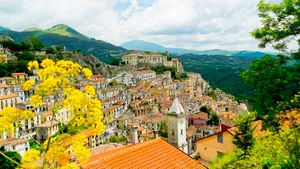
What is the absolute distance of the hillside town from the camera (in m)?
21.2

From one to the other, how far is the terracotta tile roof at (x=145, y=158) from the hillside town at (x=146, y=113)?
166mm

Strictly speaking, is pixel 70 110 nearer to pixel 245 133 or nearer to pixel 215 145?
pixel 245 133

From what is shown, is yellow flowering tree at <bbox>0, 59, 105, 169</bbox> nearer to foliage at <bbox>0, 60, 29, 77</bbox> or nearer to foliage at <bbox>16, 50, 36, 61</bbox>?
foliage at <bbox>0, 60, 29, 77</bbox>

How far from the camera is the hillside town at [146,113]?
21250 millimetres

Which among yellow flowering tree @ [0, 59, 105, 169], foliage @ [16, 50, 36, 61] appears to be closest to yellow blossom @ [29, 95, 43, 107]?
yellow flowering tree @ [0, 59, 105, 169]

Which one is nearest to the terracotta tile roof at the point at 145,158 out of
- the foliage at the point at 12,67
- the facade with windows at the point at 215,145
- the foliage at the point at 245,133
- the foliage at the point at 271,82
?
the foliage at the point at 271,82

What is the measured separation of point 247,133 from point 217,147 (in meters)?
6.25

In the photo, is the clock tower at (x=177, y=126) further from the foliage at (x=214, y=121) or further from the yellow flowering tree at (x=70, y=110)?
the foliage at (x=214, y=121)

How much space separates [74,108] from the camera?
5578 millimetres

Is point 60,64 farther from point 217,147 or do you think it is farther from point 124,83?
point 124,83

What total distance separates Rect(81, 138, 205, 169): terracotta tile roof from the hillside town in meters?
0.17

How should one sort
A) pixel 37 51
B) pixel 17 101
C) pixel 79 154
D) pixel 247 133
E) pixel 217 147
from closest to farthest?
pixel 79 154, pixel 247 133, pixel 217 147, pixel 17 101, pixel 37 51

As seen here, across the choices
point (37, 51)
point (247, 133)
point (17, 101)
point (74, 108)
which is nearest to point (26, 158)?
point (74, 108)

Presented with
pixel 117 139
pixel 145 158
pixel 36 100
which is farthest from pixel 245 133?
pixel 117 139
